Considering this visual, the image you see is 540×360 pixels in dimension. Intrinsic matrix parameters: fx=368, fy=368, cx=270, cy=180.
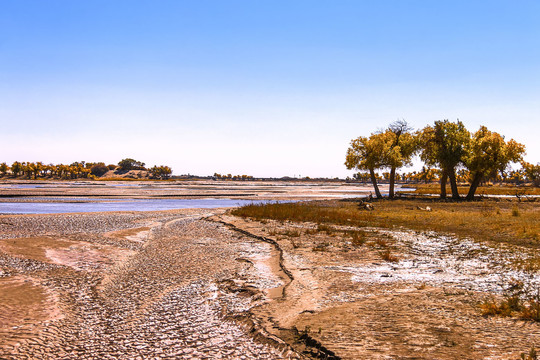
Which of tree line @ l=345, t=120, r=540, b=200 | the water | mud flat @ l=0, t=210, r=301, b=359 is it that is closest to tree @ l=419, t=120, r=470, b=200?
tree line @ l=345, t=120, r=540, b=200

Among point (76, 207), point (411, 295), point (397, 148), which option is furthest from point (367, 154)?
point (411, 295)

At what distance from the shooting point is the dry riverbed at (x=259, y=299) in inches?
246

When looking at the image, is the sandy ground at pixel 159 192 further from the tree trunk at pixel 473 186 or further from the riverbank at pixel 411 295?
the riverbank at pixel 411 295

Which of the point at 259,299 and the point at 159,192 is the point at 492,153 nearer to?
the point at 259,299

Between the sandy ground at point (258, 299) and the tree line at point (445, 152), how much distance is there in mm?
36358

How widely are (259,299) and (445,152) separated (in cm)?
4777

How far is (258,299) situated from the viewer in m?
9.12

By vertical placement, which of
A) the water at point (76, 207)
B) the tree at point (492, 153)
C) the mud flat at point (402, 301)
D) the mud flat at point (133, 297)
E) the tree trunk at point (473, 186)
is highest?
the tree at point (492, 153)

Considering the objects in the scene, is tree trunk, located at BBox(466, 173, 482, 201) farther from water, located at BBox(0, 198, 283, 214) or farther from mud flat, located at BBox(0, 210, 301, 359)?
mud flat, located at BBox(0, 210, 301, 359)

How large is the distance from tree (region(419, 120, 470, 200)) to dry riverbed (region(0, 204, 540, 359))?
118ft

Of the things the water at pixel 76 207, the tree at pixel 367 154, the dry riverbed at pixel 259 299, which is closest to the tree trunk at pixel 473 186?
the tree at pixel 367 154

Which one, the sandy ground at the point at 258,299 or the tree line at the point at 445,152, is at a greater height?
the tree line at the point at 445,152

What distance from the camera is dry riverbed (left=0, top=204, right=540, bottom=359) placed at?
20.5 ft

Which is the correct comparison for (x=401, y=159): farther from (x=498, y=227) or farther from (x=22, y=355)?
(x=22, y=355)
